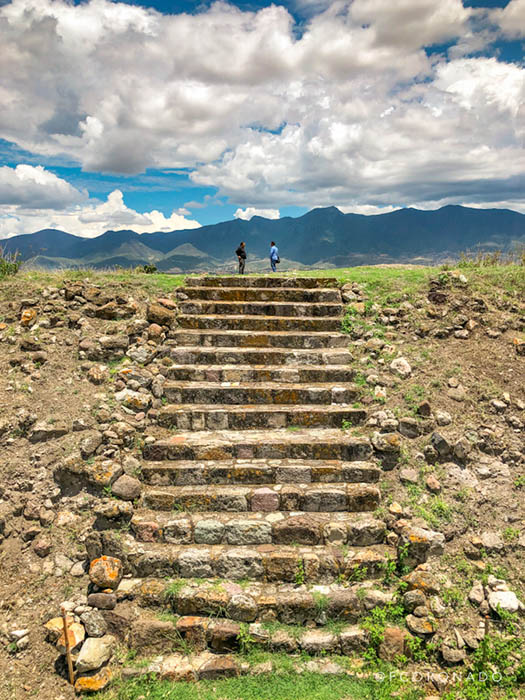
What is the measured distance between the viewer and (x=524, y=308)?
8.38 m

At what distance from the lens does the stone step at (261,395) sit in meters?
6.91

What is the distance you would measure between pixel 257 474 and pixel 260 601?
5.18ft

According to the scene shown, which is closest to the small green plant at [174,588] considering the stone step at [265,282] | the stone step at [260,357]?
the stone step at [260,357]

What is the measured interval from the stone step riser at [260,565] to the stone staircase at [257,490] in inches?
0.5

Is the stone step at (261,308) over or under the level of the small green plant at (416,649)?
over

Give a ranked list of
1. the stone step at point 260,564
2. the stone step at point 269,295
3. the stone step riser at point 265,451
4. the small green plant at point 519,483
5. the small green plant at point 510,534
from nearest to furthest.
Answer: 1. the stone step at point 260,564
2. the small green plant at point 510,534
3. the small green plant at point 519,483
4. the stone step riser at point 265,451
5. the stone step at point 269,295

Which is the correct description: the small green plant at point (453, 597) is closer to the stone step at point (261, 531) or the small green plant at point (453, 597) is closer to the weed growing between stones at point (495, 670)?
the weed growing between stones at point (495, 670)

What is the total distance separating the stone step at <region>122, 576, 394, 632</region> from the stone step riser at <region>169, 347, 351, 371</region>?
3884 mm

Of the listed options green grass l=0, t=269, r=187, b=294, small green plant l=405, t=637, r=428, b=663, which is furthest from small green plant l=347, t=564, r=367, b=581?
green grass l=0, t=269, r=187, b=294

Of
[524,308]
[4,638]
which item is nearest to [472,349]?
[524,308]

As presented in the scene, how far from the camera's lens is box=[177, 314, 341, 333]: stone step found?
8445 mm

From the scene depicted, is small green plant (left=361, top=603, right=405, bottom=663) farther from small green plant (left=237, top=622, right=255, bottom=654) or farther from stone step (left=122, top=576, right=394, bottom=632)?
small green plant (left=237, top=622, right=255, bottom=654)

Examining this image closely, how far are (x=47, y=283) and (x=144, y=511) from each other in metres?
6.14

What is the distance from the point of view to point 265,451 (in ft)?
19.8
